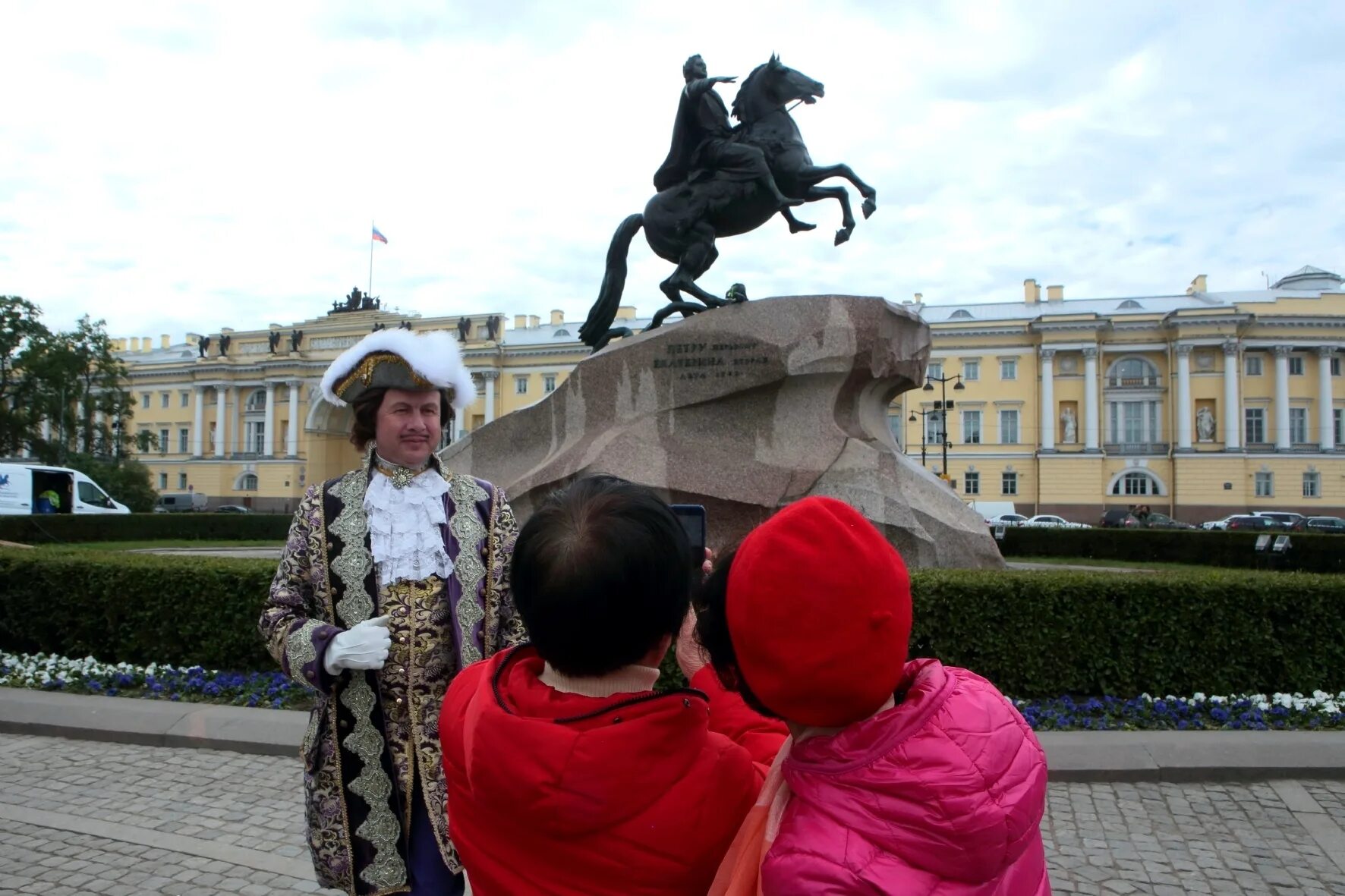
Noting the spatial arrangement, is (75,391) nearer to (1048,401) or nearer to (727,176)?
(727,176)

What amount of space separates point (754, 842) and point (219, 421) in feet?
239

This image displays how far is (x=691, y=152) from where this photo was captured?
8633 mm

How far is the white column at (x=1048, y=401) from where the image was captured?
5262 cm

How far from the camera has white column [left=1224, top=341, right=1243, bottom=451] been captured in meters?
49.9

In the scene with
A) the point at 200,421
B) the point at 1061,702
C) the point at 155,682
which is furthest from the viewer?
the point at 200,421

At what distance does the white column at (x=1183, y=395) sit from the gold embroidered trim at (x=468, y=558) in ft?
182

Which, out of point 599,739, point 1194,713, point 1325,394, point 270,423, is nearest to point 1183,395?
point 1325,394

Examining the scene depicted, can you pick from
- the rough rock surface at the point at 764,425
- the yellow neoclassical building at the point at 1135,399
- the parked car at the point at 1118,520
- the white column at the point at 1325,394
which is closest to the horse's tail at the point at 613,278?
the rough rock surface at the point at 764,425

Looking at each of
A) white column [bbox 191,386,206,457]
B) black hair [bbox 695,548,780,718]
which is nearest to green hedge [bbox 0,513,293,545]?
black hair [bbox 695,548,780,718]

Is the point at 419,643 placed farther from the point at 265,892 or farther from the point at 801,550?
the point at 265,892

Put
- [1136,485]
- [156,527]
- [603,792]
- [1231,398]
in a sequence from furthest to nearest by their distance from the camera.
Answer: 1. [1136,485]
2. [1231,398]
3. [156,527]
4. [603,792]

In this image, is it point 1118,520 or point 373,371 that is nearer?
point 373,371

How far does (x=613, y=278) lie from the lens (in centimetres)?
934

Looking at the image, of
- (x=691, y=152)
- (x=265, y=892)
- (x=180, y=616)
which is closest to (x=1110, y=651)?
(x=265, y=892)
